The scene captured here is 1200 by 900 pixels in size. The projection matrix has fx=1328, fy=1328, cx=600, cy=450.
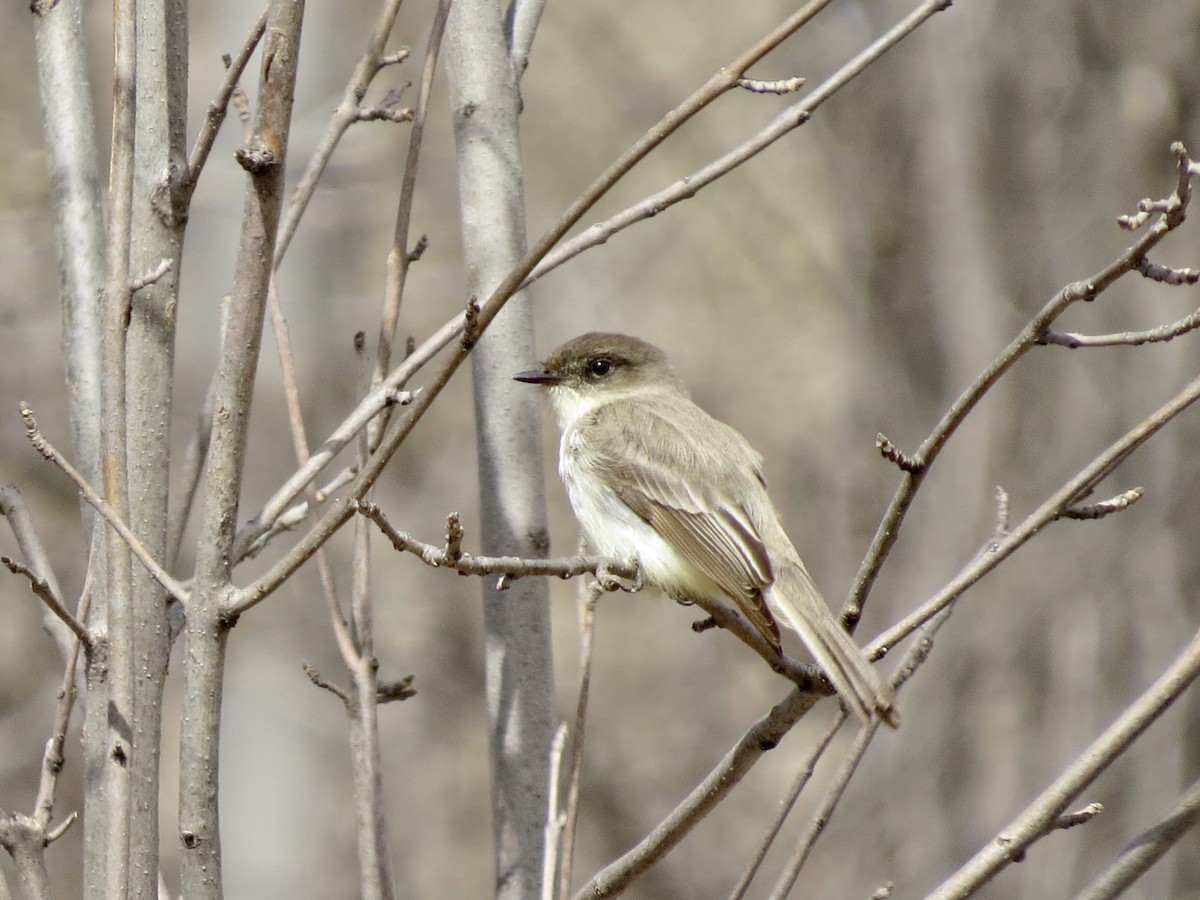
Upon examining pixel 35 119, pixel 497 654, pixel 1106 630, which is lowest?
pixel 497 654

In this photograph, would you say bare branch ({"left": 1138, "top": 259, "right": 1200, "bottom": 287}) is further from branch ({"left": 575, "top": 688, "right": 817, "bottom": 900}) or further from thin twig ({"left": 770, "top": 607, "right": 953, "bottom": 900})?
branch ({"left": 575, "top": 688, "right": 817, "bottom": 900})

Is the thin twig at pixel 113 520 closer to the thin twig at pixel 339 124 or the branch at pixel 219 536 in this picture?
the branch at pixel 219 536

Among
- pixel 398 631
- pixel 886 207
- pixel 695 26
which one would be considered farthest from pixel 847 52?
pixel 695 26

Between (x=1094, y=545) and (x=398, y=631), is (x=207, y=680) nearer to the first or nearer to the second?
(x=1094, y=545)

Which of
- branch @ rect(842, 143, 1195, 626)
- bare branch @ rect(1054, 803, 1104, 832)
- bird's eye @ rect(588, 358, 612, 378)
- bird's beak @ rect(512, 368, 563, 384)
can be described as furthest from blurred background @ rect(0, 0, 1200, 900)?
branch @ rect(842, 143, 1195, 626)

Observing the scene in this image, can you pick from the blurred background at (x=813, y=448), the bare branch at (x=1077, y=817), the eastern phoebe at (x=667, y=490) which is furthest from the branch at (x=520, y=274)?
the blurred background at (x=813, y=448)

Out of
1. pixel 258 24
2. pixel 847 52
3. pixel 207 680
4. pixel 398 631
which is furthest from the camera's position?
pixel 398 631

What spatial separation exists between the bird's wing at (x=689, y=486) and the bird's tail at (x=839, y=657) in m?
0.08

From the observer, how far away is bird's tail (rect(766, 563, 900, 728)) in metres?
2.18

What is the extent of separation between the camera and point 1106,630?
6637 millimetres

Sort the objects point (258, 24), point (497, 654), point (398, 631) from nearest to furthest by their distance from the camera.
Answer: point (258, 24), point (497, 654), point (398, 631)

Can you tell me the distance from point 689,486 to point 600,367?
2.63ft

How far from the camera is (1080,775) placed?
1812mm

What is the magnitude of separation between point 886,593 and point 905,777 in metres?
0.97
